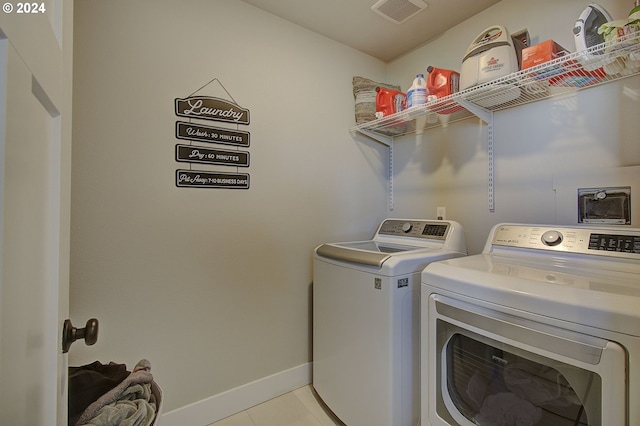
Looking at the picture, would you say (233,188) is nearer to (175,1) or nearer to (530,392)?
(175,1)

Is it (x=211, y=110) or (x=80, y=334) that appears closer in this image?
(x=80, y=334)

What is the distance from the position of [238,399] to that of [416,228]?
1517mm

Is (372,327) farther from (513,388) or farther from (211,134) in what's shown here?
(211,134)

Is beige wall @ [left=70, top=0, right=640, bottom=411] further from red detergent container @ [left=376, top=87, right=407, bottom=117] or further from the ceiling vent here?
the ceiling vent

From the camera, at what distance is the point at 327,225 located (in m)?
2.10

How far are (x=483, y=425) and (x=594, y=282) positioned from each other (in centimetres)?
62

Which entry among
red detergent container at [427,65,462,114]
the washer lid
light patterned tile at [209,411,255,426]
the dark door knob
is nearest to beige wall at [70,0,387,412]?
light patterned tile at [209,411,255,426]

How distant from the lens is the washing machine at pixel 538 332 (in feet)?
2.39

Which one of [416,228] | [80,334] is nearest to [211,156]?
[80,334]

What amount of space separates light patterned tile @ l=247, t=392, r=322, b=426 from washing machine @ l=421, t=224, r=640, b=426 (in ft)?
2.58

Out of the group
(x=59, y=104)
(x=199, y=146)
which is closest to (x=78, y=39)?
(x=199, y=146)

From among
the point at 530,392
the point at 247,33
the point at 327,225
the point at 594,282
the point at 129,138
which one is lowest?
the point at 530,392

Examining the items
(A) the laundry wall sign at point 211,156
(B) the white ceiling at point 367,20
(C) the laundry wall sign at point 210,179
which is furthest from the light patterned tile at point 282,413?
(B) the white ceiling at point 367,20

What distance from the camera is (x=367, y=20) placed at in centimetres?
190
